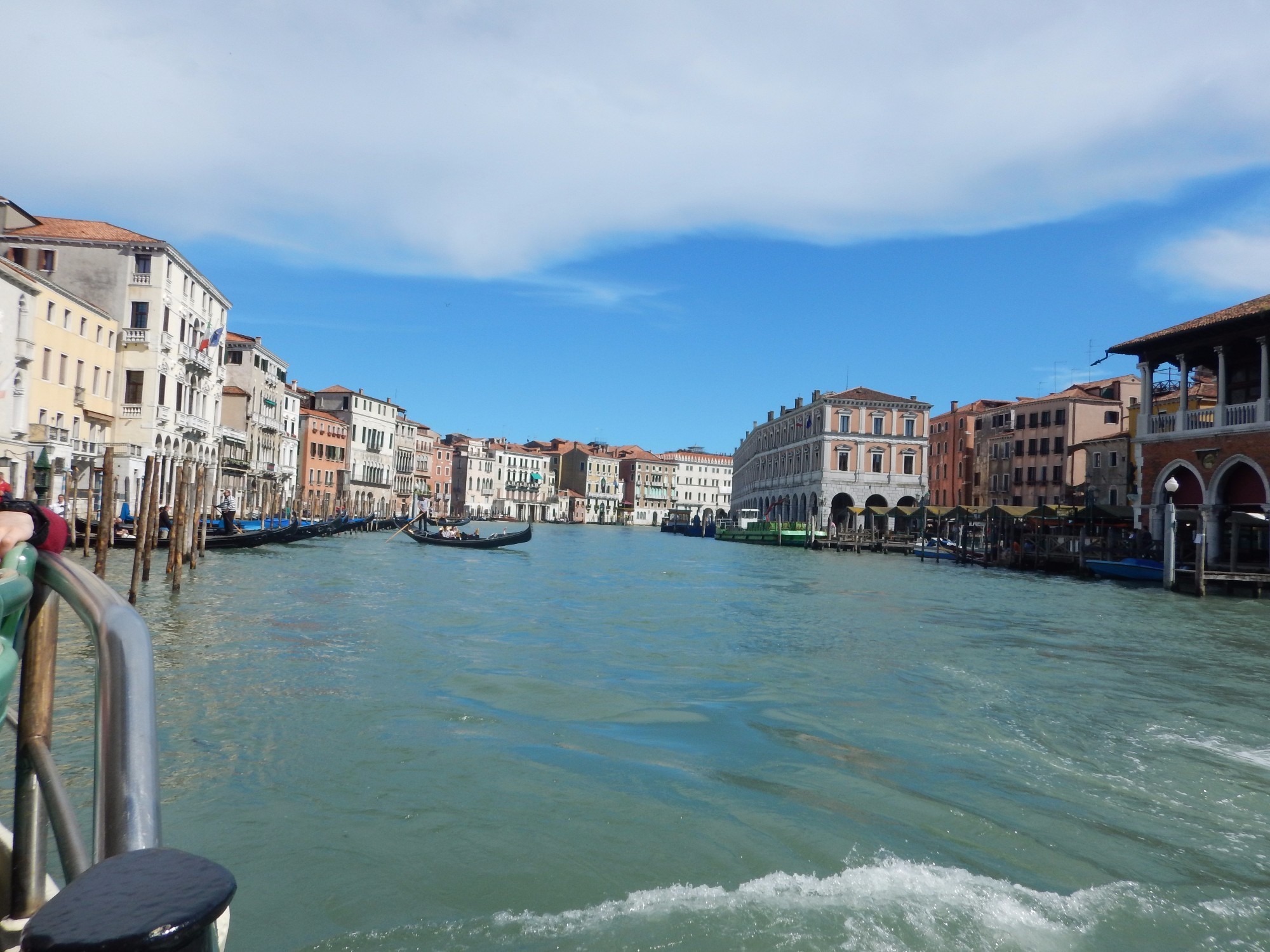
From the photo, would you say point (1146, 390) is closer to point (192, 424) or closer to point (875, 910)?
point (875, 910)

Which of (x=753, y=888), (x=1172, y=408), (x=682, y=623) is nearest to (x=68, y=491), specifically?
(x=682, y=623)

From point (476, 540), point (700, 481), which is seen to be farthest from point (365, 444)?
point (700, 481)

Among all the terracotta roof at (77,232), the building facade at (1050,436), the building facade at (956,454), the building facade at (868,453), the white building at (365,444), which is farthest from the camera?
the white building at (365,444)

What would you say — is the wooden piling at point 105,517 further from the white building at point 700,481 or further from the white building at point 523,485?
the white building at point 700,481

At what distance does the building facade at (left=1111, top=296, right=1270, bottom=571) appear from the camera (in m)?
21.5

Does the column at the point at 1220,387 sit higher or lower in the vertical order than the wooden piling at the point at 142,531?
higher

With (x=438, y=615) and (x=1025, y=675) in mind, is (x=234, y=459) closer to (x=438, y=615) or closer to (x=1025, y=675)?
(x=438, y=615)

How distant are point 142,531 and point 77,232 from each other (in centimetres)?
2043

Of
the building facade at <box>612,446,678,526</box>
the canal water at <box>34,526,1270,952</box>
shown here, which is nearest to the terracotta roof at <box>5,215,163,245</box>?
the canal water at <box>34,526,1270,952</box>

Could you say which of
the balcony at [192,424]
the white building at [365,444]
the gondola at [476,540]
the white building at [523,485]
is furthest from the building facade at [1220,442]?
the white building at [523,485]

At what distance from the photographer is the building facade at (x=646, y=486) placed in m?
106

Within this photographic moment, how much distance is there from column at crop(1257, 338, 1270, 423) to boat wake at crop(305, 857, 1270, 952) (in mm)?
20523

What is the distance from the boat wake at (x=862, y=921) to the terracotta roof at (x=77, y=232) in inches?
1233

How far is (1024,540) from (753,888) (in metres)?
31.0
